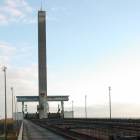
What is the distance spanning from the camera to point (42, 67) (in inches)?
6806

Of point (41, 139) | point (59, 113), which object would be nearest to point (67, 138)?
point (41, 139)

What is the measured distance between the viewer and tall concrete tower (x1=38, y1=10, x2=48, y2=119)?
17300cm

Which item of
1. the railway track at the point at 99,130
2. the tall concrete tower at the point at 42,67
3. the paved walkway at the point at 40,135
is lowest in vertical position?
the paved walkway at the point at 40,135

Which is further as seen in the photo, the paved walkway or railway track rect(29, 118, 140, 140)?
the paved walkway

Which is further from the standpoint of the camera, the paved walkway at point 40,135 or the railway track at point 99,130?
the paved walkway at point 40,135

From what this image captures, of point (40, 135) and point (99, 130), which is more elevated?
point (99, 130)

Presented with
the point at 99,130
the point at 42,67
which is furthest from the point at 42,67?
the point at 99,130

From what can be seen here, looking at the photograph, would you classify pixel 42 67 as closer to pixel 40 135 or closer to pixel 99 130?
pixel 40 135

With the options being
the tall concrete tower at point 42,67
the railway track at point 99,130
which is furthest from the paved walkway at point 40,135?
the tall concrete tower at point 42,67

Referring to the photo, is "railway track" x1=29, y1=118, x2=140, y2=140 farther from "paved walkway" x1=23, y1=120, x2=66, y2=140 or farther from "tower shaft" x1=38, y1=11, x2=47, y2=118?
"tower shaft" x1=38, y1=11, x2=47, y2=118

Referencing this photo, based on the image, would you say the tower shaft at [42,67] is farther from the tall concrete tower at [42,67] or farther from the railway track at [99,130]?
the railway track at [99,130]

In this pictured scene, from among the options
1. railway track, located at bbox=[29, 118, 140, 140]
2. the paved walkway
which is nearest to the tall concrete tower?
railway track, located at bbox=[29, 118, 140, 140]

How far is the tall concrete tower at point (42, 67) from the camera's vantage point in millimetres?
173000

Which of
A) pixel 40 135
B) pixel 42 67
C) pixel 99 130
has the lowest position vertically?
pixel 40 135
